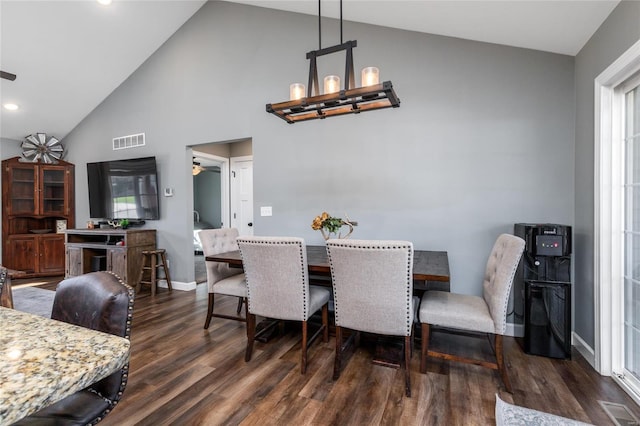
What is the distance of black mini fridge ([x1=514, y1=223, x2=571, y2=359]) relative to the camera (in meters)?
2.24

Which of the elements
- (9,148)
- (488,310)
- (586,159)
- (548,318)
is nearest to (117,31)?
(9,148)

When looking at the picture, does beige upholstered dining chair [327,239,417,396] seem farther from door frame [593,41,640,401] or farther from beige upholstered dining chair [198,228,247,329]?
door frame [593,41,640,401]

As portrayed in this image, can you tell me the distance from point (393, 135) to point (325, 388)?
239 centimetres

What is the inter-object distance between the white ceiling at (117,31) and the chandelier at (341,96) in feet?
3.09

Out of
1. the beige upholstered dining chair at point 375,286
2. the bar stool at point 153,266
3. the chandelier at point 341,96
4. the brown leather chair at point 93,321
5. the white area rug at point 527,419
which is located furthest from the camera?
the bar stool at point 153,266

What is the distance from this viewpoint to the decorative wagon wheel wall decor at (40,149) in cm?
520

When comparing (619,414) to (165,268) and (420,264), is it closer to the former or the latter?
(420,264)

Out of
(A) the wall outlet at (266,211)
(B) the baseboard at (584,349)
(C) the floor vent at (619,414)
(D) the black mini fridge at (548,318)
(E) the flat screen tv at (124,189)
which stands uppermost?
(E) the flat screen tv at (124,189)

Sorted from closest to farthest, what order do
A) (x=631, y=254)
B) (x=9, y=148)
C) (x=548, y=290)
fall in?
(x=631, y=254) → (x=548, y=290) → (x=9, y=148)

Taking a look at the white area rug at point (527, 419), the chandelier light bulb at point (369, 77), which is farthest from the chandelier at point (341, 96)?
the white area rug at point (527, 419)

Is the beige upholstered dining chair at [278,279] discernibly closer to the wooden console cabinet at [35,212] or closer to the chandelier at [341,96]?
the chandelier at [341,96]

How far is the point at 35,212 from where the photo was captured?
17.1 feet

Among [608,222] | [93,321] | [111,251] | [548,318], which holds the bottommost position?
[548,318]

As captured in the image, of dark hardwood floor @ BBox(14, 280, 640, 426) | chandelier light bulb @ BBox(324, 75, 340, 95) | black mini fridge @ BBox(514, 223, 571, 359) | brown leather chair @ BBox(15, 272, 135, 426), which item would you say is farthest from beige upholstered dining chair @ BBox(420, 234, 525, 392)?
brown leather chair @ BBox(15, 272, 135, 426)
